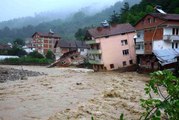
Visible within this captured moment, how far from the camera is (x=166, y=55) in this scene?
115 ft

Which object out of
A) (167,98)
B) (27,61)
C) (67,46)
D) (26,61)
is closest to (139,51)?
(27,61)

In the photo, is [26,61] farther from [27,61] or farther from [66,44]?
[66,44]

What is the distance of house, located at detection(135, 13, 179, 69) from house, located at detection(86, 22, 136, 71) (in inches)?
171

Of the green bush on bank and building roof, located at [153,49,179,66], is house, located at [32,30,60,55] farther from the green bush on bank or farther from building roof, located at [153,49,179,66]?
building roof, located at [153,49,179,66]

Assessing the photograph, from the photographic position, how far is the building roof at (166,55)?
33.5 metres

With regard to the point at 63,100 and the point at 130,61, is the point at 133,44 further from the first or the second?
the point at 63,100

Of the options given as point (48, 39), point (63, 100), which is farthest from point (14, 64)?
point (63, 100)

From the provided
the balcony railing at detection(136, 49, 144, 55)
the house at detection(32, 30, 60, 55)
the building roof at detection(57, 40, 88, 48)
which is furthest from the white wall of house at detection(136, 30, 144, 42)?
the house at detection(32, 30, 60, 55)

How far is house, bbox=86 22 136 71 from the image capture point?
45281 millimetres

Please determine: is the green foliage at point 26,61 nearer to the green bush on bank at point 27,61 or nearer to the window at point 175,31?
the green bush on bank at point 27,61

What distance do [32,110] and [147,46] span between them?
91.2 feet

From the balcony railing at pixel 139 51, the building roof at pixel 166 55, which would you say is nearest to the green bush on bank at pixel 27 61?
the balcony railing at pixel 139 51

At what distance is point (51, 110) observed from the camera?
15570 mm

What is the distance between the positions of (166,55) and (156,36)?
4.78 meters
